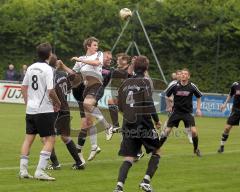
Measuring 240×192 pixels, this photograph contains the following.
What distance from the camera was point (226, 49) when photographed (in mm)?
36344

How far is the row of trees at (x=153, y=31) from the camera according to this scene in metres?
36.2

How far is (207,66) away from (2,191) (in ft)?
87.2

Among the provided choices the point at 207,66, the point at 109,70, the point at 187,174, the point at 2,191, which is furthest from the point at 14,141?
the point at 207,66

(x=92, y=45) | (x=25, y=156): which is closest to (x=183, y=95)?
(x=92, y=45)

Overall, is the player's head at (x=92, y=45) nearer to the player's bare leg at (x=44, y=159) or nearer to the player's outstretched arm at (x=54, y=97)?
the player's outstretched arm at (x=54, y=97)

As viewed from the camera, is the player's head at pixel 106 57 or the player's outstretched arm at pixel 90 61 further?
the player's head at pixel 106 57

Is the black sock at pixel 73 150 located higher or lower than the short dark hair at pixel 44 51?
lower

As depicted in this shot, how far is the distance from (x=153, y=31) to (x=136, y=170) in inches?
987

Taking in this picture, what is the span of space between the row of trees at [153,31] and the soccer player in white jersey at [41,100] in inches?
948

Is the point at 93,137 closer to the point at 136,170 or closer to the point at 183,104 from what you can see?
the point at 136,170

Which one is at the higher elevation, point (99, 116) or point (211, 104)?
point (99, 116)

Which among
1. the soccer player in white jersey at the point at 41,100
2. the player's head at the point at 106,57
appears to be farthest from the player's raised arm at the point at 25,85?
the player's head at the point at 106,57

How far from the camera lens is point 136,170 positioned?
1370cm

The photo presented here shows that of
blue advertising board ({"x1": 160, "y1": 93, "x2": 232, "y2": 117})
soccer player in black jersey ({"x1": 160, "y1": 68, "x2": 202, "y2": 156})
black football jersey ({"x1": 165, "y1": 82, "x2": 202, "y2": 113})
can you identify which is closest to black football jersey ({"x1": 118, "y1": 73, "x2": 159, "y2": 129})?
soccer player in black jersey ({"x1": 160, "y1": 68, "x2": 202, "y2": 156})
